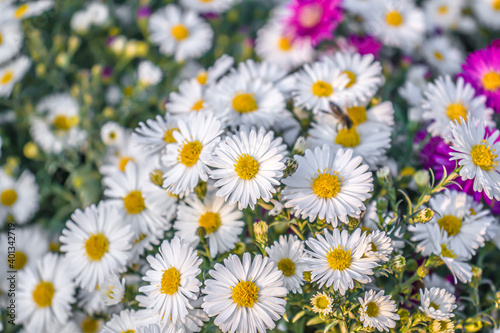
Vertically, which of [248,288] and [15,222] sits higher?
[248,288]

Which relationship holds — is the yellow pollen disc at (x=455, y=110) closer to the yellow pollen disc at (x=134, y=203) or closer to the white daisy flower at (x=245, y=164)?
the white daisy flower at (x=245, y=164)

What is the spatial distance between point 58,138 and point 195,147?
933 millimetres

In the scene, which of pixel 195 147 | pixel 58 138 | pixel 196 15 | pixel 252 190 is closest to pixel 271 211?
pixel 252 190

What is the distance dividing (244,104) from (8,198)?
106cm

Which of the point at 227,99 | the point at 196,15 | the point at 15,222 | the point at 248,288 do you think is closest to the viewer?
the point at 248,288

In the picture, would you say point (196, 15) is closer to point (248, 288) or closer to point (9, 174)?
point (9, 174)

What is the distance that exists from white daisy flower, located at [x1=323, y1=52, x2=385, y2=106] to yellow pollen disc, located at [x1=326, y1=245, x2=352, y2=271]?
0.48 meters

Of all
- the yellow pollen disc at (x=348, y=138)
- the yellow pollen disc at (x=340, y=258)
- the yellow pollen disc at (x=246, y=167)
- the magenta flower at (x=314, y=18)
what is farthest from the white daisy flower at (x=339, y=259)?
the magenta flower at (x=314, y=18)

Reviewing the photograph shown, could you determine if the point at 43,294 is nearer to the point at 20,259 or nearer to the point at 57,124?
the point at 20,259

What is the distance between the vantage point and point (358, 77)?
1.26 m

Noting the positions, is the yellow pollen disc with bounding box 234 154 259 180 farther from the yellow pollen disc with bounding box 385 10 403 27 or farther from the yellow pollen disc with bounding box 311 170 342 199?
the yellow pollen disc with bounding box 385 10 403 27

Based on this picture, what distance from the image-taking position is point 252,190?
3.04 feet

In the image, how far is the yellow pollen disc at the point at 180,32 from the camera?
187 centimetres

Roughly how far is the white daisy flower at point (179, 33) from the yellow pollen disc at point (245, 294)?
1.21 meters
